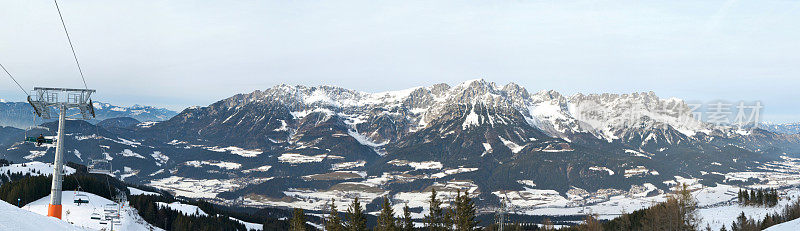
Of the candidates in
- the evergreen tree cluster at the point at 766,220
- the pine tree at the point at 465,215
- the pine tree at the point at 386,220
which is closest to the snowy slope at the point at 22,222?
the pine tree at the point at 386,220

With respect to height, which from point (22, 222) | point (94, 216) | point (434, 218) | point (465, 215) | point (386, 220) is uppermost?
point (22, 222)

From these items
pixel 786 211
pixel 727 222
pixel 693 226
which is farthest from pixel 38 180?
pixel 786 211

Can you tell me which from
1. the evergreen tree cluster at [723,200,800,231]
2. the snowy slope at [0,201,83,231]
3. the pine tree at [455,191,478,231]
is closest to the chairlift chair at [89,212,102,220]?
the pine tree at [455,191,478,231]

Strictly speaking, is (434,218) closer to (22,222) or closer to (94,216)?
(22,222)

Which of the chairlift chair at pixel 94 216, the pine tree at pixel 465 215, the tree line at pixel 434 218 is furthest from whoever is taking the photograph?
the chairlift chair at pixel 94 216

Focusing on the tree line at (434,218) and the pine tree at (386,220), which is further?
the pine tree at (386,220)

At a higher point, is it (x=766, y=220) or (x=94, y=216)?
(x=94, y=216)

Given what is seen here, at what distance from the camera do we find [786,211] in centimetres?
19525

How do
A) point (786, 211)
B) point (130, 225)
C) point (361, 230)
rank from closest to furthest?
point (361, 230)
point (130, 225)
point (786, 211)

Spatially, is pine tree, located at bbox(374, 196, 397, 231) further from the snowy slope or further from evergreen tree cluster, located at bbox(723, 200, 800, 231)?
evergreen tree cluster, located at bbox(723, 200, 800, 231)

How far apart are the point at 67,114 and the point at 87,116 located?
6.76 ft

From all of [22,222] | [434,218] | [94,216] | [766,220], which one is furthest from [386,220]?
[766,220]

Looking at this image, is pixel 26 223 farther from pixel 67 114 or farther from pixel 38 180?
pixel 38 180

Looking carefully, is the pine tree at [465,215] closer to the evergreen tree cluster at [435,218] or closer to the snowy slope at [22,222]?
the evergreen tree cluster at [435,218]
